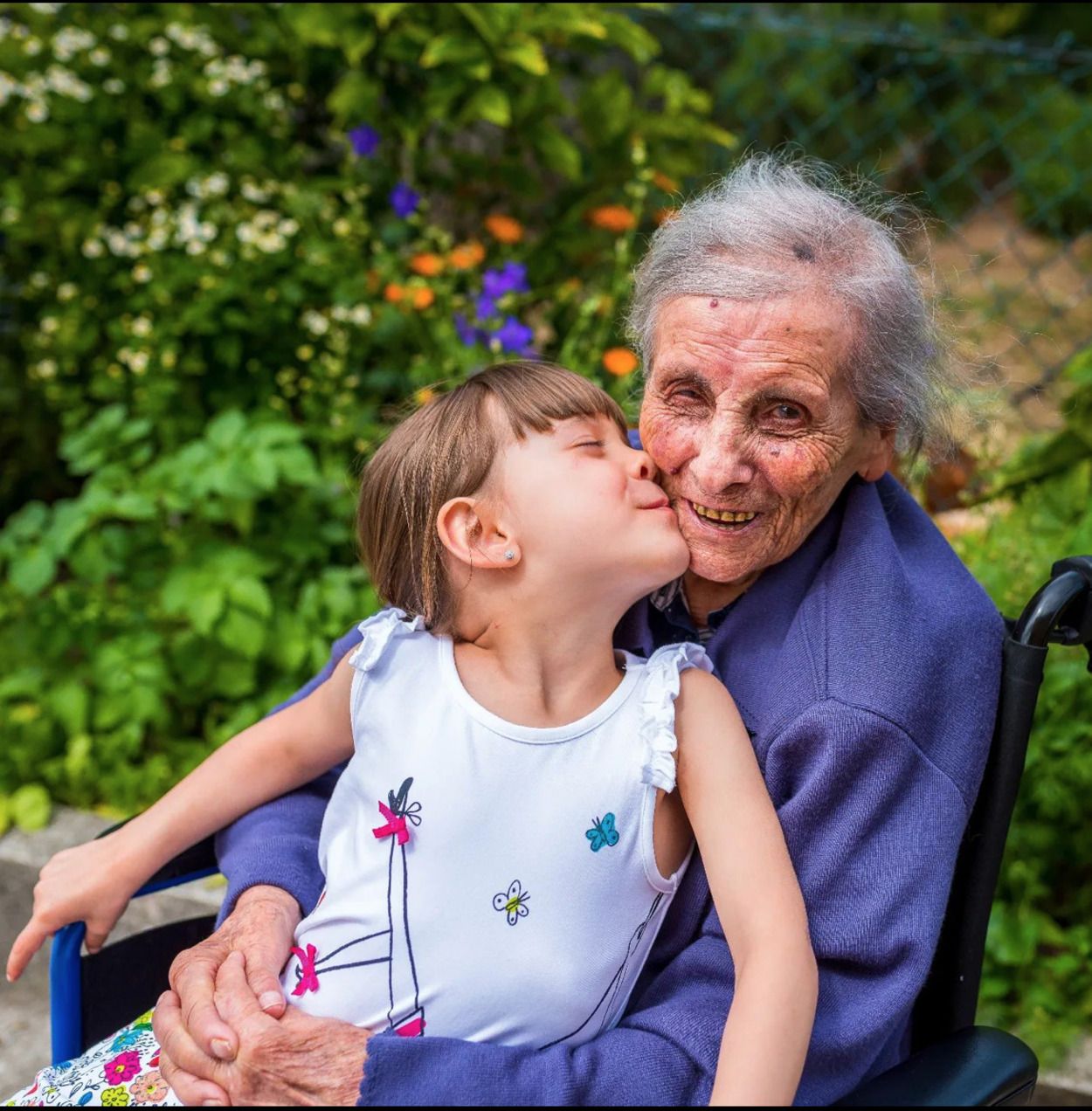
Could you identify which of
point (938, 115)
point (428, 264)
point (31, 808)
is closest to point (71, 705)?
point (31, 808)

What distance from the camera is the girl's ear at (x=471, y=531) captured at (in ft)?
5.03

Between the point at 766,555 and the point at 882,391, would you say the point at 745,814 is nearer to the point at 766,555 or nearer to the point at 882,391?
the point at 766,555

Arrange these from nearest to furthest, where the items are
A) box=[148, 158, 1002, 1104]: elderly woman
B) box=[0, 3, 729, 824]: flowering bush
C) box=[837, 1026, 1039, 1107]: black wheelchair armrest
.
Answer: box=[837, 1026, 1039, 1107]: black wheelchair armrest, box=[148, 158, 1002, 1104]: elderly woman, box=[0, 3, 729, 824]: flowering bush

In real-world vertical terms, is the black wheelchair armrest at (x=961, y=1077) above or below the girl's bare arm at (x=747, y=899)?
below

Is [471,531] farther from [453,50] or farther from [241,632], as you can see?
[453,50]

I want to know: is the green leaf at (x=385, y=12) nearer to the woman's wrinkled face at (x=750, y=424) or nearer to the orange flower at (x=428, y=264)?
the orange flower at (x=428, y=264)

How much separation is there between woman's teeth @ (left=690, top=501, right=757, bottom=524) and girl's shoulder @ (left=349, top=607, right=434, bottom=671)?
1.24 ft

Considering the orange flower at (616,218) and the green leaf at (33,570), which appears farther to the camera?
the orange flower at (616,218)

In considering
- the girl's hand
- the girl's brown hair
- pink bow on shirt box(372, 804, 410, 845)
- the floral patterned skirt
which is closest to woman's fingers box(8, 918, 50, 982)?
the girl's hand

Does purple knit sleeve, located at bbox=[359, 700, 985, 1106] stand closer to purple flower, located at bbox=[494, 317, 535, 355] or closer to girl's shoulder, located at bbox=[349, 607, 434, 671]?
girl's shoulder, located at bbox=[349, 607, 434, 671]

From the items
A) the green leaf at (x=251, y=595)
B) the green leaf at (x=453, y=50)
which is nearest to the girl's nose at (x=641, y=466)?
the green leaf at (x=251, y=595)

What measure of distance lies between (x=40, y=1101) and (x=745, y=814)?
900 mm

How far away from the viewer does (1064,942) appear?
2.55 m

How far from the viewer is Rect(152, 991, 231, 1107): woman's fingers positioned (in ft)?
4.62
